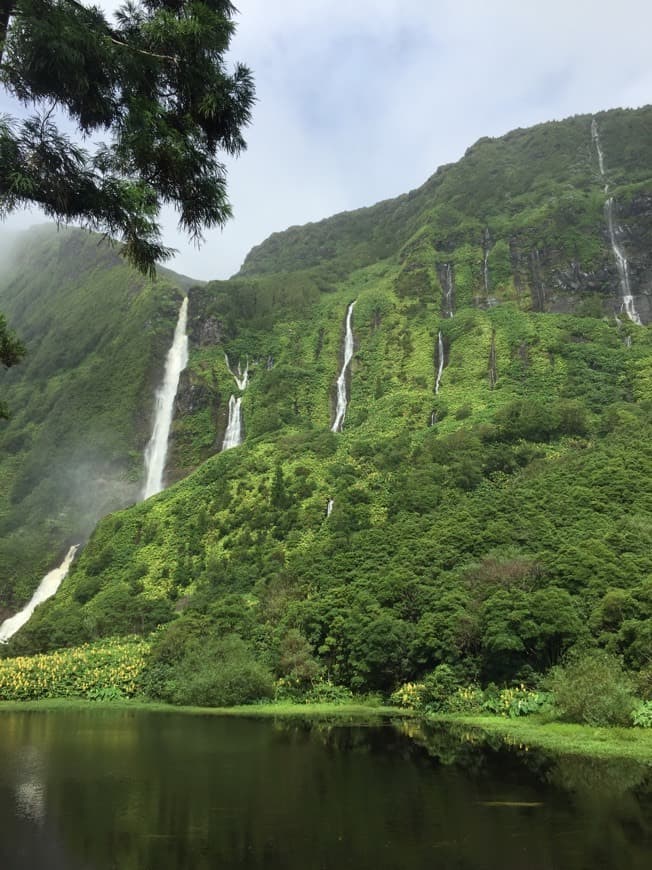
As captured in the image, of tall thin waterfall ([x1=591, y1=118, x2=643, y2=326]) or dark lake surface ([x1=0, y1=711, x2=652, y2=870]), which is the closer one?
dark lake surface ([x1=0, y1=711, x2=652, y2=870])

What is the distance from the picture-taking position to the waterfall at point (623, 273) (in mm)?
89625

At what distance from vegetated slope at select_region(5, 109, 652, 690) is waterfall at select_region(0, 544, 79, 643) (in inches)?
203

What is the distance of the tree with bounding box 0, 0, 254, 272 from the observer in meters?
8.91

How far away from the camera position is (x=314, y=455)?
6700cm

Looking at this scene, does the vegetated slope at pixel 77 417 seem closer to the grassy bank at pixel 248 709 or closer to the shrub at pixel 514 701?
the grassy bank at pixel 248 709

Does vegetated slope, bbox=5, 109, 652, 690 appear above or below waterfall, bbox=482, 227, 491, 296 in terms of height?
below

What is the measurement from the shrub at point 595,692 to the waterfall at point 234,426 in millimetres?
64521

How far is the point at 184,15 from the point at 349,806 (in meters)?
15.3

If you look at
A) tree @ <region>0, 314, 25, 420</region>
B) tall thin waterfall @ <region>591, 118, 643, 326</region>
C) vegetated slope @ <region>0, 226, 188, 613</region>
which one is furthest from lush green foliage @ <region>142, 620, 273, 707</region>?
tall thin waterfall @ <region>591, 118, 643, 326</region>

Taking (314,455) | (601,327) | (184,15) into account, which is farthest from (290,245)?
(184,15)

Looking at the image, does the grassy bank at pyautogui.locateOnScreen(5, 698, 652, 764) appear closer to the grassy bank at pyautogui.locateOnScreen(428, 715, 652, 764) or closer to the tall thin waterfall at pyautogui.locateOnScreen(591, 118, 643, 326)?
the grassy bank at pyautogui.locateOnScreen(428, 715, 652, 764)

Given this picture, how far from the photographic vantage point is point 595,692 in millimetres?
23234

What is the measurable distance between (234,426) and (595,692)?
7102cm

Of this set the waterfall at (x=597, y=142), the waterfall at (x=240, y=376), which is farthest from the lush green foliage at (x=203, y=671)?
the waterfall at (x=597, y=142)
